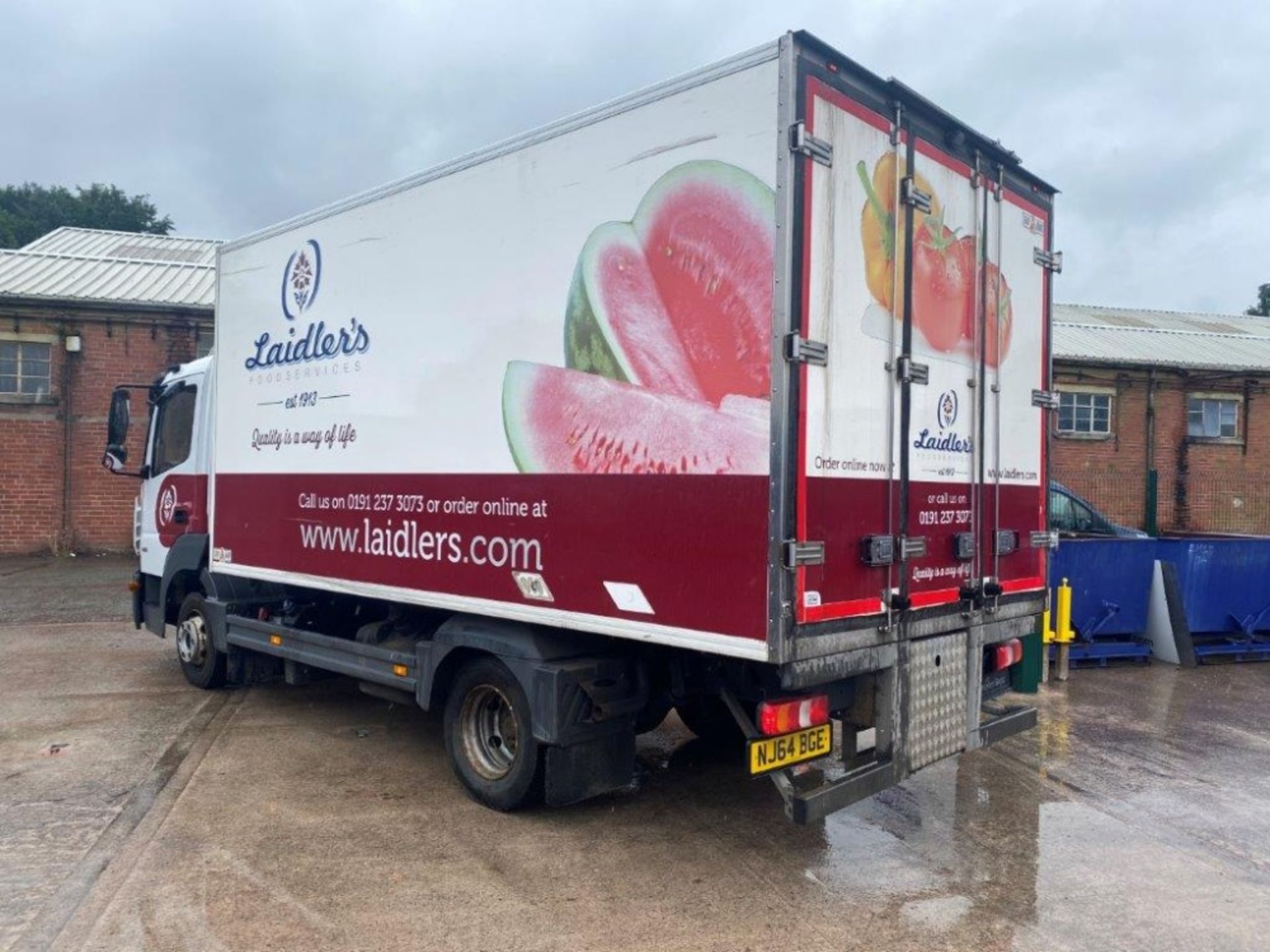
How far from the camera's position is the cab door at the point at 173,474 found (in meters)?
7.72

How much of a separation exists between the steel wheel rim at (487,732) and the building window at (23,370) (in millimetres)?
15915

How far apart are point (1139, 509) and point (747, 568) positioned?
21.6m

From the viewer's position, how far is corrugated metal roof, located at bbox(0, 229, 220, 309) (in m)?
17.8

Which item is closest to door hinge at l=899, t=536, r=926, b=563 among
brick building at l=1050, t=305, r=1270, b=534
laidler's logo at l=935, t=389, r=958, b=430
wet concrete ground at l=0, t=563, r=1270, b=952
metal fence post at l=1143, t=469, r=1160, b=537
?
laidler's logo at l=935, t=389, r=958, b=430

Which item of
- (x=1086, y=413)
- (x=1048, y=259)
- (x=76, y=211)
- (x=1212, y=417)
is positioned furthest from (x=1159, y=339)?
(x=76, y=211)

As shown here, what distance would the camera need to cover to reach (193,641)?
25.4 ft

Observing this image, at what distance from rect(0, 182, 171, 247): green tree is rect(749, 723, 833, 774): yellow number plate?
44658mm

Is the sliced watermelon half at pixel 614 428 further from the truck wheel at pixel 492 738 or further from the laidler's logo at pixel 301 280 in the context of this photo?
the laidler's logo at pixel 301 280

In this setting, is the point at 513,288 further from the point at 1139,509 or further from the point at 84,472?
the point at 1139,509

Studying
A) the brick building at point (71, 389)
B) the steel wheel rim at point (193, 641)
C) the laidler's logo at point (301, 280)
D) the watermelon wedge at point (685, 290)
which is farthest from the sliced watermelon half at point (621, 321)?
the brick building at point (71, 389)

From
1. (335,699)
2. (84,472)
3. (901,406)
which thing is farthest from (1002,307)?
(84,472)

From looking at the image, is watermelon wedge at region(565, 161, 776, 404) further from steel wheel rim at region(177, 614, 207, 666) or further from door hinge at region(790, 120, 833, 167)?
steel wheel rim at region(177, 614, 207, 666)

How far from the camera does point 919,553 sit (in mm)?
4477

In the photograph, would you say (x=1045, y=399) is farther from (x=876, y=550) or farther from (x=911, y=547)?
(x=876, y=550)
